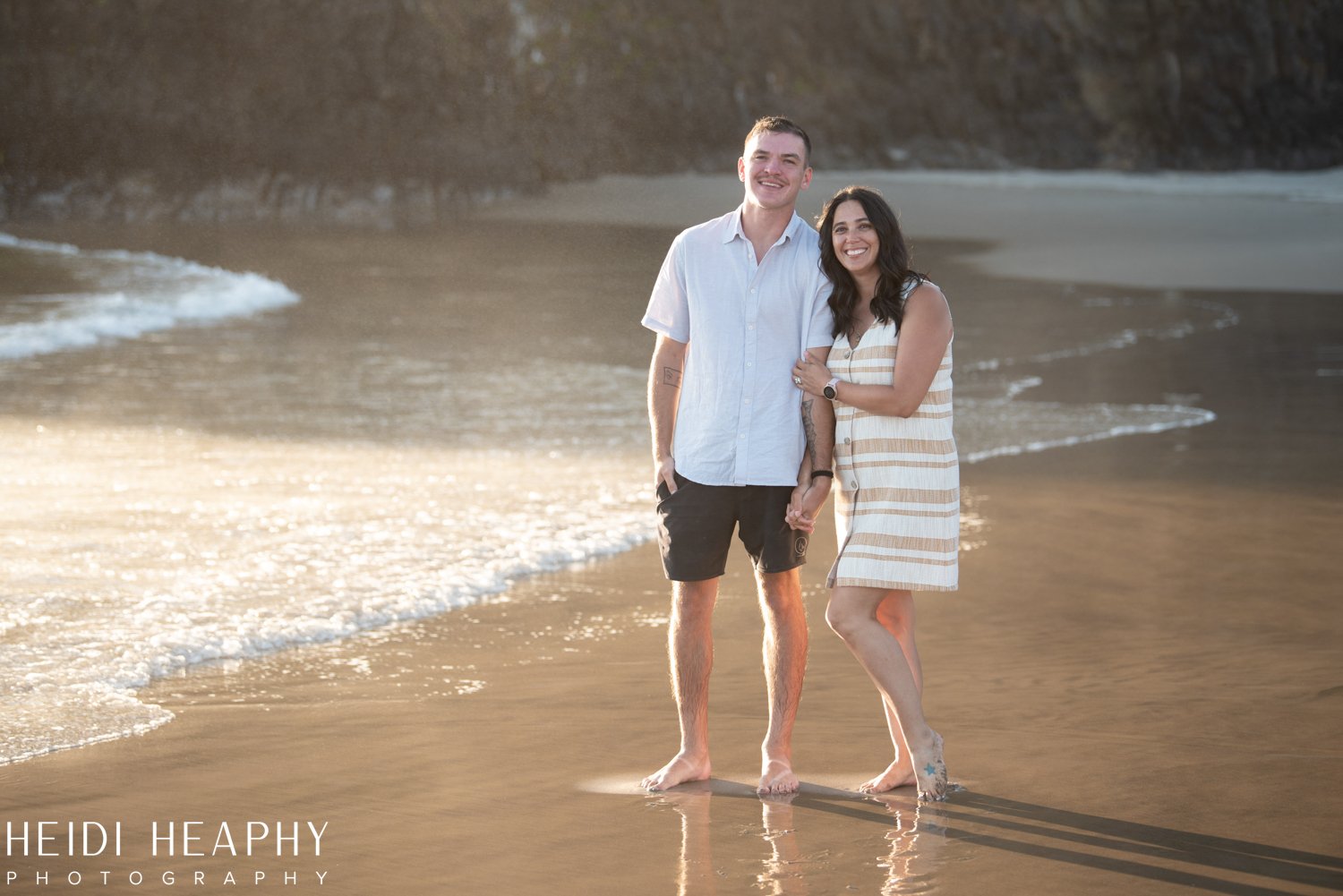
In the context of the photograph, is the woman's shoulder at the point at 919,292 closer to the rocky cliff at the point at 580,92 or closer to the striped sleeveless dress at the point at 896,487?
the striped sleeveless dress at the point at 896,487

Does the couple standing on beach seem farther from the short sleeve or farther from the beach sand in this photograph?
the beach sand

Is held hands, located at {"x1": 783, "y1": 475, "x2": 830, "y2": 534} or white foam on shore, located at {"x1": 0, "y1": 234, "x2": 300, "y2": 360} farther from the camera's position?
white foam on shore, located at {"x1": 0, "y1": 234, "x2": 300, "y2": 360}

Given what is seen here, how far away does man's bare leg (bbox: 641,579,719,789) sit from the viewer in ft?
12.1

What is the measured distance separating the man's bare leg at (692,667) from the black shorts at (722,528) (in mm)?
74

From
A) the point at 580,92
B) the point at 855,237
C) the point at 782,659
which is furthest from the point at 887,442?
the point at 580,92

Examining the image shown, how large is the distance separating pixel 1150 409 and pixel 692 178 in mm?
47474

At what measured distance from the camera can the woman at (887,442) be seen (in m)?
3.45

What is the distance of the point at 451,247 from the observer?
101ft

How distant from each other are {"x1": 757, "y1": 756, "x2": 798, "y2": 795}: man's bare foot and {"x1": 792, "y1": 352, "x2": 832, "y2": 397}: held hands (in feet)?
2.79

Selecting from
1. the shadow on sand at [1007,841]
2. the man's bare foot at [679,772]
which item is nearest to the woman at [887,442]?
the shadow on sand at [1007,841]

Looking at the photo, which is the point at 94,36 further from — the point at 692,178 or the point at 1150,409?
the point at 1150,409

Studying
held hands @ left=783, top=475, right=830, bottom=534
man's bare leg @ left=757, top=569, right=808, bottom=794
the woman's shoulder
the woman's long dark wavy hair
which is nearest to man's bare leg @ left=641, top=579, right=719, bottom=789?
man's bare leg @ left=757, top=569, right=808, bottom=794

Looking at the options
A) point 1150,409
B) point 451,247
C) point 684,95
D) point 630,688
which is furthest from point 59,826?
point 684,95

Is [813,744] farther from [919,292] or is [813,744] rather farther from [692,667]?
[919,292]
